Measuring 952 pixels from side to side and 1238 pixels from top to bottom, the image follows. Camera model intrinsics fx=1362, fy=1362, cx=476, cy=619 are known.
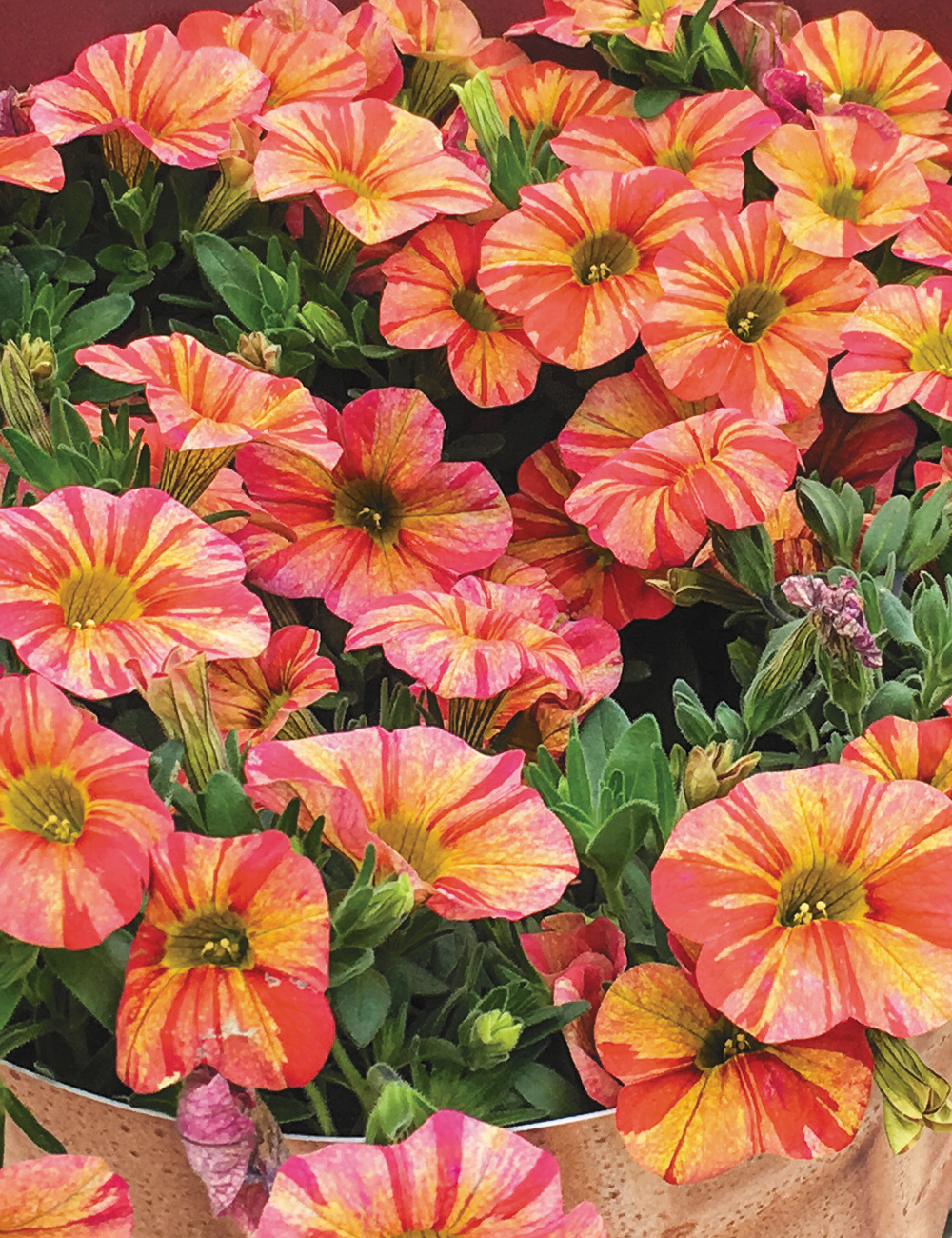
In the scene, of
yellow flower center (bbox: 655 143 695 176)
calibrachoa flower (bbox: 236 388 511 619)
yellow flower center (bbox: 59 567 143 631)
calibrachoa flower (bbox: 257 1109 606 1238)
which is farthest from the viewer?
yellow flower center (bbox: 655 143 695 176)

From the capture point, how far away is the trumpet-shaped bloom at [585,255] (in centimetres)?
56

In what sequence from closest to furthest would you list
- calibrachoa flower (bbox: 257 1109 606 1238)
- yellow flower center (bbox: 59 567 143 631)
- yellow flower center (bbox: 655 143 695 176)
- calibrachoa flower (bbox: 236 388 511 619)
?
1. calibrachoa flower (bbox: 257 1109 606 1238)
2. yellow flower center (bbox: 59 567 143 631)
3. calibrachoa flower (bbox: 236 388 511 619)
4. yellow flower center (bbox: 655 143 695 176)

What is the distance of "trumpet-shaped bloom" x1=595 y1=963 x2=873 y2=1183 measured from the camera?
36cm

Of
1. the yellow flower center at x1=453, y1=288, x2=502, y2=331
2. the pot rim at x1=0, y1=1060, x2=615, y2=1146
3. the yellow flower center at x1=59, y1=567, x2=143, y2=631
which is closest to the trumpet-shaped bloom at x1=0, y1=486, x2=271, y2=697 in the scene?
the yellow flower center at x1=59, y1=567, x2=143, y2=631

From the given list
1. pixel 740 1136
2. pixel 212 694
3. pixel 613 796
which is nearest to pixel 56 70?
pixel 212 694

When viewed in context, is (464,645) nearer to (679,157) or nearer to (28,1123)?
(28,1123)

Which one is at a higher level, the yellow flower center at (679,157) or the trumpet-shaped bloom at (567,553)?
the yellow flower center at (679,157)

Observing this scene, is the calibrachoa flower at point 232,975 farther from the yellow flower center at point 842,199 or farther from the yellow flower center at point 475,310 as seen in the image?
the yellow flower center at point 842,199

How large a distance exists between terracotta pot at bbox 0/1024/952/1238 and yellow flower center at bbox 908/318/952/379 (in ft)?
0.90

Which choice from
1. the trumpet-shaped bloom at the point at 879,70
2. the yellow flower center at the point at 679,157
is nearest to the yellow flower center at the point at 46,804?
the yellow flower center at the point at 679,157

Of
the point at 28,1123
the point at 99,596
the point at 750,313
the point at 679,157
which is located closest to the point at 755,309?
the point at 750,313

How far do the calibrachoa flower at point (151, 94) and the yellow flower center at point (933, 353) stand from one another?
31cm

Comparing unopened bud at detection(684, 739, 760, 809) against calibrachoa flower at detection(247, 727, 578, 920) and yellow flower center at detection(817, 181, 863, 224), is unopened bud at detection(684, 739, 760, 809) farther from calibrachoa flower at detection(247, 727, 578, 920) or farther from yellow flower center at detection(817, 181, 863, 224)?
yellow flower center at detection(817, 181, 863, 224)

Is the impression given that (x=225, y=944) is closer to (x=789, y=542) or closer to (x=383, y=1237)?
(x=383, y=1237)
